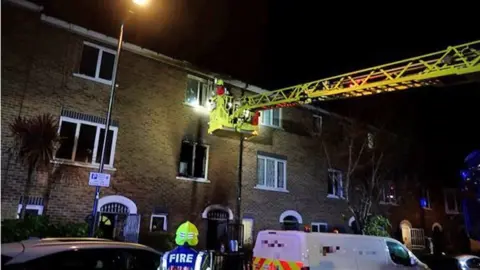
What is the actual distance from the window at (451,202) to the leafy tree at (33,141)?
2841 centimetres

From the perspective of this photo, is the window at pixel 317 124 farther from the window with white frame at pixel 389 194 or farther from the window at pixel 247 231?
the window with white frame at pixel 389 194

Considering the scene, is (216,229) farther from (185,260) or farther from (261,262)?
(185,260)

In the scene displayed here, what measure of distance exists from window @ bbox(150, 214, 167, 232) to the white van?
16.5ft

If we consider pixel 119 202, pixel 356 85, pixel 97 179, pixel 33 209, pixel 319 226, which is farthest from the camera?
pixel 319 226

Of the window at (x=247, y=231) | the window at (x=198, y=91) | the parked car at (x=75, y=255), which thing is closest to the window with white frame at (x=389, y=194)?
the window at (x=247, y=231)

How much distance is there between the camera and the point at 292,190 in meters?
18.0

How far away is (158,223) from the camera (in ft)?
44.2

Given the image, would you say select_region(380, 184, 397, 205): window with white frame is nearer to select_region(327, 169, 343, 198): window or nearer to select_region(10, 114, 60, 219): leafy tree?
select_region(327, 169, 343, 198): window

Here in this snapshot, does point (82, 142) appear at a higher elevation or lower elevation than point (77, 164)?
higher

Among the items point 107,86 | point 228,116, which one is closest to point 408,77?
point 228,116

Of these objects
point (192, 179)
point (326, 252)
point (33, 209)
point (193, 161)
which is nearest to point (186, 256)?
point (326, 252)

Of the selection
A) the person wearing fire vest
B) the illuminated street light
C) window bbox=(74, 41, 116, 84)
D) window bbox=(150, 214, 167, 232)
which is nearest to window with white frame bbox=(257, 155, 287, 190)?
window bbox=(150, 214, 167, 232)

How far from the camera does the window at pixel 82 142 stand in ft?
39.7

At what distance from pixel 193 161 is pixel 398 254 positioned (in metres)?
8.36
